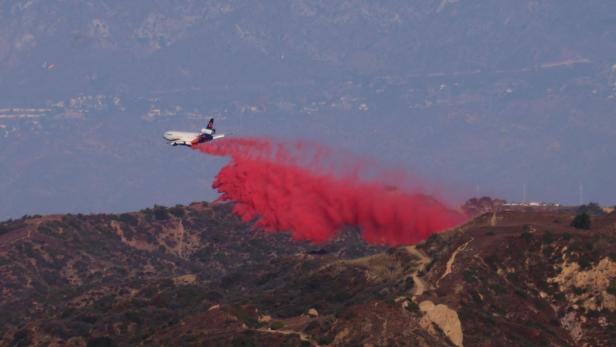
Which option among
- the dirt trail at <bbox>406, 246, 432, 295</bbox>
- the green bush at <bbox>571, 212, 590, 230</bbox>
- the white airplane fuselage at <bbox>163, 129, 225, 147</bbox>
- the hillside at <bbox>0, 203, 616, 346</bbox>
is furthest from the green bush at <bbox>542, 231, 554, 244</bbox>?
the white airplane fuselage at <bbox>163, 129, 225, 147</bbox>

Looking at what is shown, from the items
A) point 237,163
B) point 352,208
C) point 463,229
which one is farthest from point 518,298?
point 237,163

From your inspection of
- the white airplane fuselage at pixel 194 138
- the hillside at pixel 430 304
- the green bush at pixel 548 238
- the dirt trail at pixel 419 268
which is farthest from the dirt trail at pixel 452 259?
the white airplane fuselage at pixel 194 138

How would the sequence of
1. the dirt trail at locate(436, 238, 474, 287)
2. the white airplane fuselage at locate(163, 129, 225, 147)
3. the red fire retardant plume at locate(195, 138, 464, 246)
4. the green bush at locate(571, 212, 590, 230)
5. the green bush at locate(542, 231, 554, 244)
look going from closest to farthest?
the dirt trail at locate(436, 238, 474, 287) → the green bush at locate(542, 231, 554, 244) → the green bush at locate(571, 212, 590, 230) → the red fire retardant plume at locate(195, 138, 464, 246) → the white airplane fuselage at locate(163, 129, 225, 147)

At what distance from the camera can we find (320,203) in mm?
173625

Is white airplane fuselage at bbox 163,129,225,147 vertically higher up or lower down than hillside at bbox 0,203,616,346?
higher up

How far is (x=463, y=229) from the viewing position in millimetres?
165750

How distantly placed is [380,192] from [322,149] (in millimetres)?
13290

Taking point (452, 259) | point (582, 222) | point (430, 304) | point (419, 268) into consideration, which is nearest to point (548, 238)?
point (452, 259)

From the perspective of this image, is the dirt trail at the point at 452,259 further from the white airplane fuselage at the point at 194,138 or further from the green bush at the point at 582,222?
the white airplane fuselage at the point at 194,138

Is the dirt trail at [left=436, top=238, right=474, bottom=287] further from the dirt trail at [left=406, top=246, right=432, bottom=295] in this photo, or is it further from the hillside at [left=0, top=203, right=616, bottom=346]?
the dirt trail at [left=406, top=246, right=432, bottom=295]

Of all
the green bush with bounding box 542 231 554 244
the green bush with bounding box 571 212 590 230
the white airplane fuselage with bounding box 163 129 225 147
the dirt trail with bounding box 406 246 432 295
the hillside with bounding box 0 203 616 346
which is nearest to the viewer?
the hillside with bounding box 0 203 616 346

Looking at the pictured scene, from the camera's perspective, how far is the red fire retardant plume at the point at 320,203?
172 m

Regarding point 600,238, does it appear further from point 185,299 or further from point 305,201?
point 185,299

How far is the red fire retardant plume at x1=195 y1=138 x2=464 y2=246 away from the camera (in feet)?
566
